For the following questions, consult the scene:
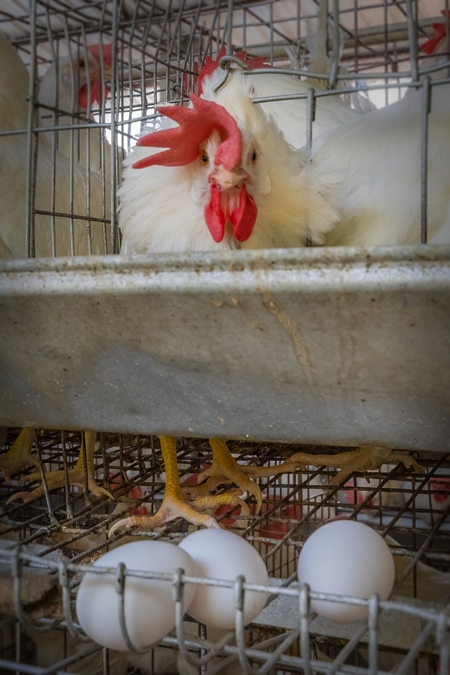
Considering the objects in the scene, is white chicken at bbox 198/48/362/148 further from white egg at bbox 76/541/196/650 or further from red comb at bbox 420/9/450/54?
red comb at bbox 420/9/450/54

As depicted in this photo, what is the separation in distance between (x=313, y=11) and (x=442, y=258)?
3093 millimetres

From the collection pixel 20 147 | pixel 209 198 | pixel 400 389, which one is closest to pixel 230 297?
pixel 400 389

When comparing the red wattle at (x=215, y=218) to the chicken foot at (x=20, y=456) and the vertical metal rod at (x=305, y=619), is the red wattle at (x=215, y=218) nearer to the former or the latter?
the vertical metal rod at (x=305, y=619)

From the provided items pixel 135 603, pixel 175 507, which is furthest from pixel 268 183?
pixel 135 603

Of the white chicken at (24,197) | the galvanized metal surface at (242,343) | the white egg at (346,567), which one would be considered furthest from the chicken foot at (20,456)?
the white egg at (346,567)

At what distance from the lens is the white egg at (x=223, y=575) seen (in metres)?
0.72

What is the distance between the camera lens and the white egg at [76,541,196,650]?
659 millimetres

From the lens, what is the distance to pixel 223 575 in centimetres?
72

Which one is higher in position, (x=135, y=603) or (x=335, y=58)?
(x=335, y=58)

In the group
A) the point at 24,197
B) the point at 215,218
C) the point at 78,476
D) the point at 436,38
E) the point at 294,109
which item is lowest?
the point at 78,476

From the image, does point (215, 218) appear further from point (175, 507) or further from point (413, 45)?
point (175, 507)

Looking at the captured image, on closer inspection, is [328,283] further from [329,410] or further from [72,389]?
[72,389]

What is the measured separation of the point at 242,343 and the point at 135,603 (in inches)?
12.1

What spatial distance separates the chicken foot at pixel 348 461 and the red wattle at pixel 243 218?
539 mm
